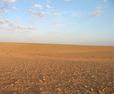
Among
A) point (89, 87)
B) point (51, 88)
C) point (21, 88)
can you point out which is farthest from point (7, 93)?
point (89, 87)

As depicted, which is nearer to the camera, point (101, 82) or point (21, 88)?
point (21, 88)

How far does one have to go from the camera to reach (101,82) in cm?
854

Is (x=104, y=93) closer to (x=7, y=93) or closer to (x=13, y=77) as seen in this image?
(x=7, y=93)

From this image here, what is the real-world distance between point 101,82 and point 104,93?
5.30 feet

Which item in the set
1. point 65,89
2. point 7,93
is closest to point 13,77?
point 7,93

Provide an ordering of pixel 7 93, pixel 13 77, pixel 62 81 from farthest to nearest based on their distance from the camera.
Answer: pixel 13 77
pixel 62 81
pixel 7 93

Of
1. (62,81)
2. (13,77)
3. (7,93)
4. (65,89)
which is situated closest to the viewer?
(7,93)

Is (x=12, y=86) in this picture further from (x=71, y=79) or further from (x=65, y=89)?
(x=71, y=79)

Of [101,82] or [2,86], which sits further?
[101,82]

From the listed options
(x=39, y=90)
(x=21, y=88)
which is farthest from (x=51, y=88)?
(x=21, y=88)

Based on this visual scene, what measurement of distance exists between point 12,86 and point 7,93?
2.81ft

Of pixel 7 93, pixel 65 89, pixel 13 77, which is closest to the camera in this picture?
pixel 7 93

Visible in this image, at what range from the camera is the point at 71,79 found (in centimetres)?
898

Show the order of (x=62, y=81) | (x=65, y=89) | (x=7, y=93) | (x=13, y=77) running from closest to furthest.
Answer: (x=7, y=93), (x=65, y=89), (x=62, y=81), (x=13, y=77)
